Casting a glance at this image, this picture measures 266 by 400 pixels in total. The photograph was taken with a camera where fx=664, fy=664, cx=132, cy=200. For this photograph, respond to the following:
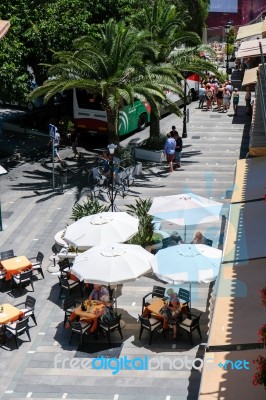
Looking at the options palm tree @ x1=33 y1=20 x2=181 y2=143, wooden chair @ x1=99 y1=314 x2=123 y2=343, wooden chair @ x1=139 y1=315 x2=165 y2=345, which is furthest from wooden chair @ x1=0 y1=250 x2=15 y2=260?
palm tree @ x1=33 y1=20 x2=181 y2=143

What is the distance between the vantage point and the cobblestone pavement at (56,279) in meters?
13.8

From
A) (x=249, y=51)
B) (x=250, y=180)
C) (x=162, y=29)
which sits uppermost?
(x=162, y=29)

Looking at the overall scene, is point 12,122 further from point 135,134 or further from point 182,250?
point 182,250

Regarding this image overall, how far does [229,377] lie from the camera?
403 inches

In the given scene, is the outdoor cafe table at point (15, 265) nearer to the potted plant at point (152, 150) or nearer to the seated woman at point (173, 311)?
the seated woman at point (173, 311)

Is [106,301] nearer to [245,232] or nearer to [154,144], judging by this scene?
[245,232]

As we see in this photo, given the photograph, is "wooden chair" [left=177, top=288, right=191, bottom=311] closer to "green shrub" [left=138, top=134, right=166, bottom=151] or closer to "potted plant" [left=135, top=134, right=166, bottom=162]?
"potted plant" [left=135, top=134, right=166, bottom=162]

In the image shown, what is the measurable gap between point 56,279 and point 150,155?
11935mm

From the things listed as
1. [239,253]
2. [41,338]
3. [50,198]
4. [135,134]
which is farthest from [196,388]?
[135,134]

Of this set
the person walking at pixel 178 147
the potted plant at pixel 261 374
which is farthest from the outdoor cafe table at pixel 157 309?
the person walking at pixel 178 147

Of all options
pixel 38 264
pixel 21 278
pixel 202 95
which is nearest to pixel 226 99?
pixel 202 95

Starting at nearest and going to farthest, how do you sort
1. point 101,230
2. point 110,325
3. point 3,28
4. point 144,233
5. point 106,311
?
point 110,325, point 106,311, point 101,230, point 144,233, point 3,28

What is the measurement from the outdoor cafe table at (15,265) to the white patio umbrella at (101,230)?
159 cm

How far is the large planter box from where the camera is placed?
96.0 ft
